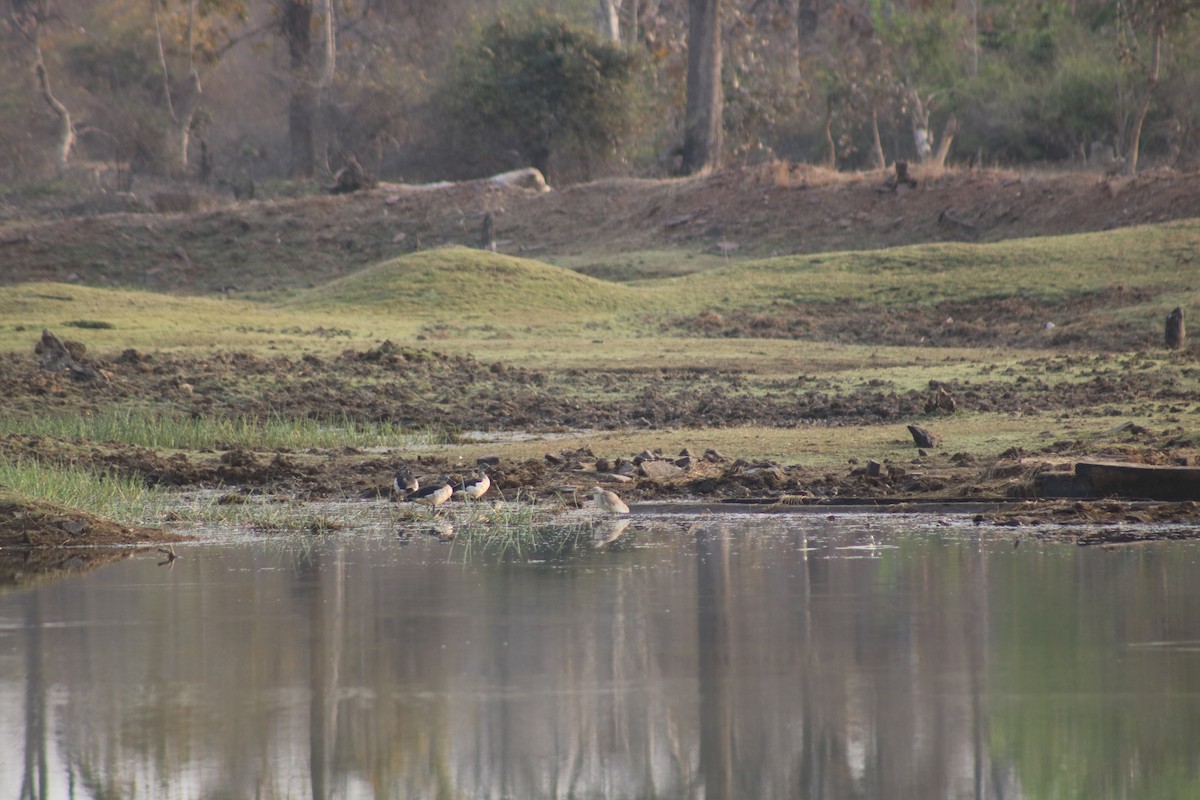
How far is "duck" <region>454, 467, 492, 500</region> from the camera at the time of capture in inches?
359

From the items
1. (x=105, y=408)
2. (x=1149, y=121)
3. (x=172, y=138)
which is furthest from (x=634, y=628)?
(x=172, y=138)

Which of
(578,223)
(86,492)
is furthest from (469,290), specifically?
(86,492)

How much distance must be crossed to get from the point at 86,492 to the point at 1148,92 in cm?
2895

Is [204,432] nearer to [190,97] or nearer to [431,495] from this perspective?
[431,495]

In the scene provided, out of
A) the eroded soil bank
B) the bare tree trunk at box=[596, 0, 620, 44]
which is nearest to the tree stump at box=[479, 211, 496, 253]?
the bare tree trunk at box=[596, 0, 620, 44]

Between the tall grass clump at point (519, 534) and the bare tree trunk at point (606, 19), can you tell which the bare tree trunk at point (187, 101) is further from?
the tall grass clump at point (519, 534)

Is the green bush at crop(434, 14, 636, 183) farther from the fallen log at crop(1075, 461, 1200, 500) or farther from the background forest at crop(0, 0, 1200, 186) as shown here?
the fallen log at crop(1075, 461, 1200, 500)

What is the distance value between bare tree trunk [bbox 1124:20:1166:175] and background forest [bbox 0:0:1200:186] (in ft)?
0.33

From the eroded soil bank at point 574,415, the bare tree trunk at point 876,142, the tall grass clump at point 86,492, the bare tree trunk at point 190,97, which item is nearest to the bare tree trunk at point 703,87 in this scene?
the bare tree trunk at point 876,142

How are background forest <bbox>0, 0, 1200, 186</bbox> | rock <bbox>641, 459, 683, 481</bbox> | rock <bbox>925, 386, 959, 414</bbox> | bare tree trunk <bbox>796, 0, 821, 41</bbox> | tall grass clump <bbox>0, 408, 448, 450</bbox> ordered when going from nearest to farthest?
rock <bbox>641, 459, 683, 481</bbox>, tall grass clump <bbox>0, 408, 448, 450</bbox>, rock <bbox>925, 386, 959, 414</bbox>, background forest <bbox>0, 0, 1200, 186</bbox>, bare tree trunk <bbox>796, 0, 821, 41</bbox>

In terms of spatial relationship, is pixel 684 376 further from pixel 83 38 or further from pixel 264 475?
pixel 83 38

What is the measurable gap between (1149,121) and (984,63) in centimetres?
681

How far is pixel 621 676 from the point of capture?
15.3 ft

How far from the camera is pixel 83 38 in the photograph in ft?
172
